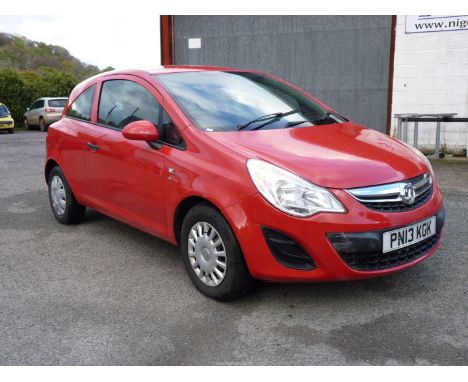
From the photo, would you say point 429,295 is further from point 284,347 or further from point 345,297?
point 284,347

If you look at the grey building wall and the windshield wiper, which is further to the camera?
the grey building wall

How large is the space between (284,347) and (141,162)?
1774 millimetres

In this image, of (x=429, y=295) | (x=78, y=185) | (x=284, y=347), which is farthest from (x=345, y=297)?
(x=78, y=185)

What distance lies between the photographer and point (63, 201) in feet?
17.4

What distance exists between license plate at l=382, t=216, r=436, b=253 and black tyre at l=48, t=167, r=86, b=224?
3237 mm

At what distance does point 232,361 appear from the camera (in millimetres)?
2691

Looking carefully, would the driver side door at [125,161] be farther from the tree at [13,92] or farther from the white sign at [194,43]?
the tree at [13,92]

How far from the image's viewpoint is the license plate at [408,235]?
304 centimetres

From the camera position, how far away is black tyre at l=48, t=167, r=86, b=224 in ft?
17.0

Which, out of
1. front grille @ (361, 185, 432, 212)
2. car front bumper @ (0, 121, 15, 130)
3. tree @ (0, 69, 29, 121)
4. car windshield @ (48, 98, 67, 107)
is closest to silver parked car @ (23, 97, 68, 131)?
car windshield @ (48, 98, 67, 107)

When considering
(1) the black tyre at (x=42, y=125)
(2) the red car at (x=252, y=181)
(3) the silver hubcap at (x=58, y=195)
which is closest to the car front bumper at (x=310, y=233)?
(2) the red car at (x=252, y=181)

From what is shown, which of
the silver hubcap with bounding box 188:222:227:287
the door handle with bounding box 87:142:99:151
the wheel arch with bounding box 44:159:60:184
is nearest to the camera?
the silver hubcap with bounding box 188:222:227:287

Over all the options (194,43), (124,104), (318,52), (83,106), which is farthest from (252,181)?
(194,43)

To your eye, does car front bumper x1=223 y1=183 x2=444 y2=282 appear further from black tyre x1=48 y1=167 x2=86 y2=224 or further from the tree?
the tree
